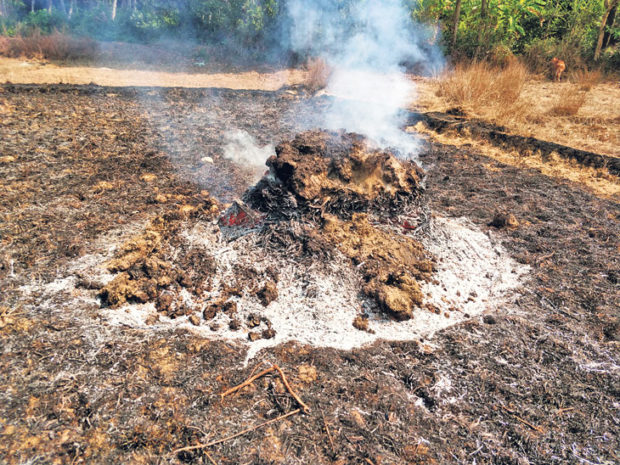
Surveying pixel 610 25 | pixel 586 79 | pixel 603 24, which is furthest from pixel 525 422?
pixel 610 25

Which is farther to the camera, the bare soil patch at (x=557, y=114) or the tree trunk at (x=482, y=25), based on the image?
the tree trunk at (x=482, y=25)

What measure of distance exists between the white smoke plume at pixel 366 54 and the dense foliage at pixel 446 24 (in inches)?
23.2

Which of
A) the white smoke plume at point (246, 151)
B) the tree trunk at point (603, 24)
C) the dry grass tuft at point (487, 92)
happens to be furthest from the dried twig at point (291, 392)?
the tree trunk at point (603, 24)

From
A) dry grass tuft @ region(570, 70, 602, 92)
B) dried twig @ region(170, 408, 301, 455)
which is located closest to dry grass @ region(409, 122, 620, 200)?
dry grass tuft @ region(570, 70, 602, 92)

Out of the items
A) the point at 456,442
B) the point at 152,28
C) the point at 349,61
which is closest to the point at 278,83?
the point at 349,61

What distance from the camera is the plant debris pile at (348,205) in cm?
404

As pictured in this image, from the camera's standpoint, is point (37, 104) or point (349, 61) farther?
point (349, 61)

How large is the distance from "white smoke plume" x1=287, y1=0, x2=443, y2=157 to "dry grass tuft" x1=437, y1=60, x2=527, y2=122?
4.08 ft

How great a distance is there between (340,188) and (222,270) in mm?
1649

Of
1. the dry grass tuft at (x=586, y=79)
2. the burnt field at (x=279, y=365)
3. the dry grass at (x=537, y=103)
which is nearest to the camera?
the burnt field at (x=279, y=365)

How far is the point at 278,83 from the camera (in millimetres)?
12445

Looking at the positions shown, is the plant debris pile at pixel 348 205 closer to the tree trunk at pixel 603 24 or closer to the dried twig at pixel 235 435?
the dried twig at pixel 235 435

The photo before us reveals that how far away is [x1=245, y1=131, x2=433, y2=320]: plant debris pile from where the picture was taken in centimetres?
404

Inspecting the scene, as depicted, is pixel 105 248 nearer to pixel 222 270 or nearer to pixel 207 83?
pixel 222 270
